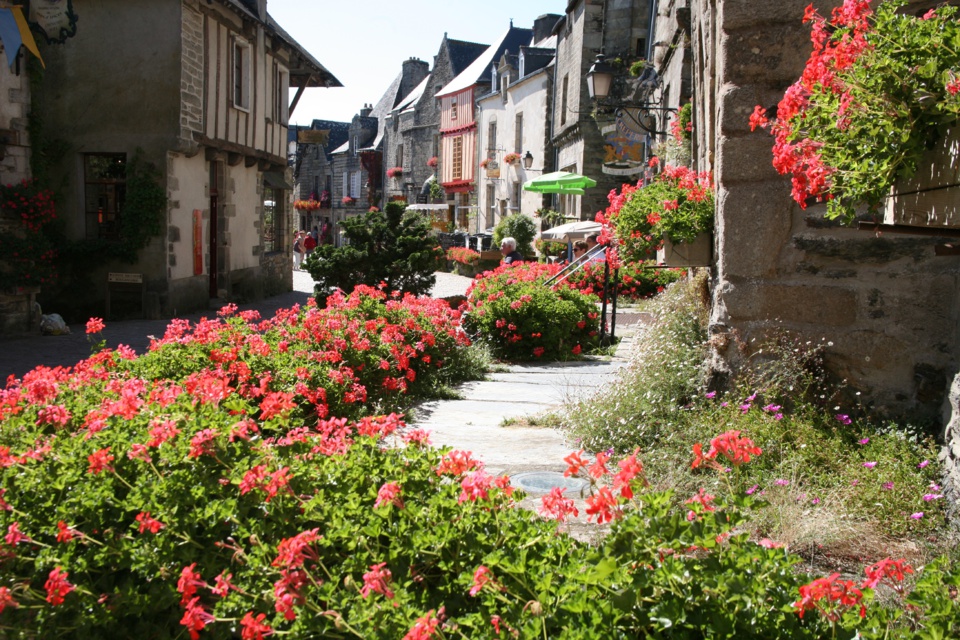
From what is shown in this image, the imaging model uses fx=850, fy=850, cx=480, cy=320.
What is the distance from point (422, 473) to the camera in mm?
2473

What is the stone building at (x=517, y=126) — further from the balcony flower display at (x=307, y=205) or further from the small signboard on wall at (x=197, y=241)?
the balcony flower display at (x=307, y=205)

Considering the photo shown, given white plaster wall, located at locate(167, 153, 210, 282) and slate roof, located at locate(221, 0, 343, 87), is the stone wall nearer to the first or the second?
white plaster wall, located at locate(167, 153, 210, 282)

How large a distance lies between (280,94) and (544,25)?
1760 centimetres

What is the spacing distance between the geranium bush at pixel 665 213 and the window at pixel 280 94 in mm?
13985

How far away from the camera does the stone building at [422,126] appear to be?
43.2 meters

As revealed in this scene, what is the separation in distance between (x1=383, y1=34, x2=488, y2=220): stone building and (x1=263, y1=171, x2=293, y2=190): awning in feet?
76.3

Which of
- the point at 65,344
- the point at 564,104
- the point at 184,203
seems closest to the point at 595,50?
the point at 564,104

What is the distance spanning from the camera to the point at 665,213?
4.65m

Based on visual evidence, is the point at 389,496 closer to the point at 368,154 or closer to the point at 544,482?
the point at 544,482

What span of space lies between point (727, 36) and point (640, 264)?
1888 mm

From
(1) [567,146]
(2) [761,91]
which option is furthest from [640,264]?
(1) [567,146]

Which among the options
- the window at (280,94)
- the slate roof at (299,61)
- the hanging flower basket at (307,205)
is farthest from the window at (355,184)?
Result: the window at (280,94)

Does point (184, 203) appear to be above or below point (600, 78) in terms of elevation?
below

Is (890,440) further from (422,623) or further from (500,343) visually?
(500,343)
